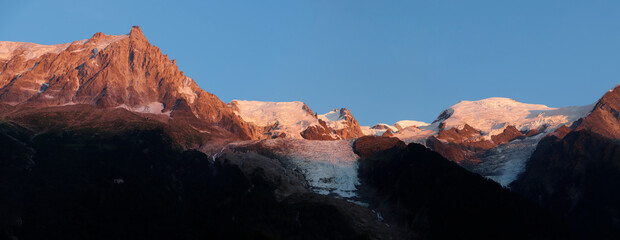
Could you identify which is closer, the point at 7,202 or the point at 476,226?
the point at 476,226

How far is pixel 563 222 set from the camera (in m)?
178

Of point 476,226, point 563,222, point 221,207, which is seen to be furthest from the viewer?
point 221,207

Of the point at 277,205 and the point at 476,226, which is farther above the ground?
the point at 277,205

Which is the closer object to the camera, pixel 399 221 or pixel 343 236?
pixel 343 236

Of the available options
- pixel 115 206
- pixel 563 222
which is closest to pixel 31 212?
pixel 115 206

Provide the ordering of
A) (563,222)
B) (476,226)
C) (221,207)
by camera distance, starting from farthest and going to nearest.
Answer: (221,207) < (563,222) < (476,226)

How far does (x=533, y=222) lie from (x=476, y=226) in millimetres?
18571

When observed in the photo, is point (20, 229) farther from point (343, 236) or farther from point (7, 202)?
point (343, 236)

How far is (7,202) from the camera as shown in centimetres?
18150

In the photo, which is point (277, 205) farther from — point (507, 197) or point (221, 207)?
point (507, 197)

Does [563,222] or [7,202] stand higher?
[7,202]

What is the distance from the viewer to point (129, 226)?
7249 inches

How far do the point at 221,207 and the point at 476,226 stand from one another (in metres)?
81.1

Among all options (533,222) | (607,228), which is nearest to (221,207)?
(533,222)
